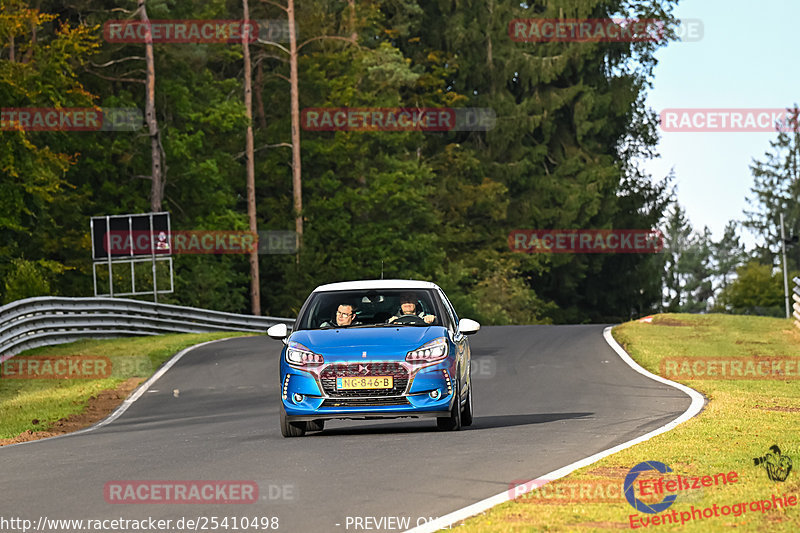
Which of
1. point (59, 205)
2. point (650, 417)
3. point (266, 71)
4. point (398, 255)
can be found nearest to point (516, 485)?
point (650, 417)

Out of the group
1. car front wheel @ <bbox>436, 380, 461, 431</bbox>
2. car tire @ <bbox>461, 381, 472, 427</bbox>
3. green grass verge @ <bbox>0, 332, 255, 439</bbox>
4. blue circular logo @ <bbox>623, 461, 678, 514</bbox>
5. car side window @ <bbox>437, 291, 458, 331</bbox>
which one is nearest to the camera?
blue circular logo @ <bbox>623, 461, 678, 514</bbox>

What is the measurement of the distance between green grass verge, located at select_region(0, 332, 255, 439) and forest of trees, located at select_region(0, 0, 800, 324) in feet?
13.4

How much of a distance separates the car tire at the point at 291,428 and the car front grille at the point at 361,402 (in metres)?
0.63

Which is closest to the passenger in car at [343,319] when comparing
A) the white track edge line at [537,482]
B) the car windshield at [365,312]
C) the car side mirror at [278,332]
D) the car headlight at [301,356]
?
the car windshield at [365,312]

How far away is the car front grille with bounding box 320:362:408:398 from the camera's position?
14.0 metres

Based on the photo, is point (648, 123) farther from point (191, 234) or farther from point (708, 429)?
point (708, 429)

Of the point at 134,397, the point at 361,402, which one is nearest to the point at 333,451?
the point at 361,402

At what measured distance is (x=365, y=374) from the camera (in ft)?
46.0

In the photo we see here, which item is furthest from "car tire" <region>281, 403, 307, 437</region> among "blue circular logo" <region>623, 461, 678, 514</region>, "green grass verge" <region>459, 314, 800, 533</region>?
"blue circular logo" <region>623, 461, 678, 514</region>

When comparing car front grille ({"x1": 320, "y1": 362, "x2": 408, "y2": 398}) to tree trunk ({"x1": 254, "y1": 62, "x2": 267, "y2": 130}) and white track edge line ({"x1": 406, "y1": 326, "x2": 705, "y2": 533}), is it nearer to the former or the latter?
white track edge line ({"x1": 406, "y1": 326, "x2": 705, "y2": 533})

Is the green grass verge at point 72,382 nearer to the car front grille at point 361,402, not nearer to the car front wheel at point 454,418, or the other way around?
the car front grille at point 361,402

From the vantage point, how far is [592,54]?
77562 mm

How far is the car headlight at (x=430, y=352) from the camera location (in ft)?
46.3

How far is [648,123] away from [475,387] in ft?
214
